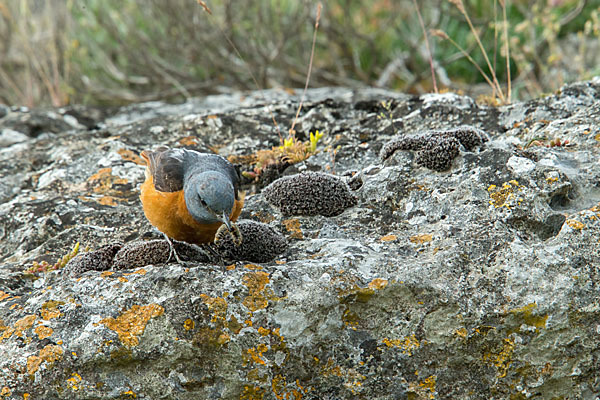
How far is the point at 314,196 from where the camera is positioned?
15.4 feet

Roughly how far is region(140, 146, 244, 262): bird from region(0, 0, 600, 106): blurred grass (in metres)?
5.53

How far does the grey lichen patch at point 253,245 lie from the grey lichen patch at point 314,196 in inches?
19.5

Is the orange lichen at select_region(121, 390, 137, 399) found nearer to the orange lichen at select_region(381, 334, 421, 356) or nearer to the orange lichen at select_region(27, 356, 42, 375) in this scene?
the orange lichen at select_region(27, 356, 42, 375)

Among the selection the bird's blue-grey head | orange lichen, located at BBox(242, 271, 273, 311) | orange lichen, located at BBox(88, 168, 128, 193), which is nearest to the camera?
orange lichen, located at BBox(242, 271, 273, 311)

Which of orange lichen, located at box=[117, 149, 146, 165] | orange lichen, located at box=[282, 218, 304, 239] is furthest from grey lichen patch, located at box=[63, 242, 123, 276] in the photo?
orange lichen, located at box=[117, 149, 146, 165]

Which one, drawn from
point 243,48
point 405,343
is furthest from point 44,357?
point 243,48

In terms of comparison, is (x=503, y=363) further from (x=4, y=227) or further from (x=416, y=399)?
(x=4, y=227)

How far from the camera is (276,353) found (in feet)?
11.2

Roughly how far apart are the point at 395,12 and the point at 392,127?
474 centimetres

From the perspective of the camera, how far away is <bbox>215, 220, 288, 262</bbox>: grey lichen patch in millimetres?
4090

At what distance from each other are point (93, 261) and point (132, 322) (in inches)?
37.6

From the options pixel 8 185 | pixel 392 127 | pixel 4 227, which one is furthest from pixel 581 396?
pixel 8 185

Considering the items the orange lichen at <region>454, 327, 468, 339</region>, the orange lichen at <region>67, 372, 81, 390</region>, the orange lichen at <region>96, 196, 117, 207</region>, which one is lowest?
the orange lichen at <region>454, 327, 468, 339</region>

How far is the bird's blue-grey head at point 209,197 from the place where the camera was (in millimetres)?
3625
